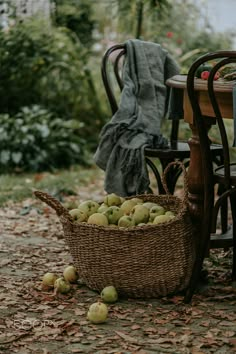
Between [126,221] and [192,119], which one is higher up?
[192,119]

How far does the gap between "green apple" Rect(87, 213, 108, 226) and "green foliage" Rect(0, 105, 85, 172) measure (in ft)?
11.0

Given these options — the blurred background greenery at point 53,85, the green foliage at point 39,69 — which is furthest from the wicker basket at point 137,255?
the green foliage at point 39,69

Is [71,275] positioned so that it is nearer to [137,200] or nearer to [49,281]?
[49,281]

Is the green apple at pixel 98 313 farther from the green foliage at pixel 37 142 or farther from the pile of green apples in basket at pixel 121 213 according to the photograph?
the green foliage at pixel 37 142

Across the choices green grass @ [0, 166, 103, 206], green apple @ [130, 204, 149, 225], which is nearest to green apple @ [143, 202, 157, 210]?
green apple @ [130, 204, 149, 225]

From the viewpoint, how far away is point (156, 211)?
3.80 metres

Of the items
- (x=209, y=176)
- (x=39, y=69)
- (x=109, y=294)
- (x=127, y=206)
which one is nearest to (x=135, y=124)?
(x=127, y=206)

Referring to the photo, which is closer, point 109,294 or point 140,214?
point 109,294

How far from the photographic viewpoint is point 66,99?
7.99 meters

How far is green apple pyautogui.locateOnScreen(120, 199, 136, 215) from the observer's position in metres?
3.83

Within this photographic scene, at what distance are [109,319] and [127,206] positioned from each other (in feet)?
2.10

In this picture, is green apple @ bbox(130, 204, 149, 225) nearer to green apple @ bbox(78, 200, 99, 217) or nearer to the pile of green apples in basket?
the pile of green apples in basket

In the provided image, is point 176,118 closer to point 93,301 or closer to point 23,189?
point 93,301

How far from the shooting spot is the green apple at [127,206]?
3.83 m
